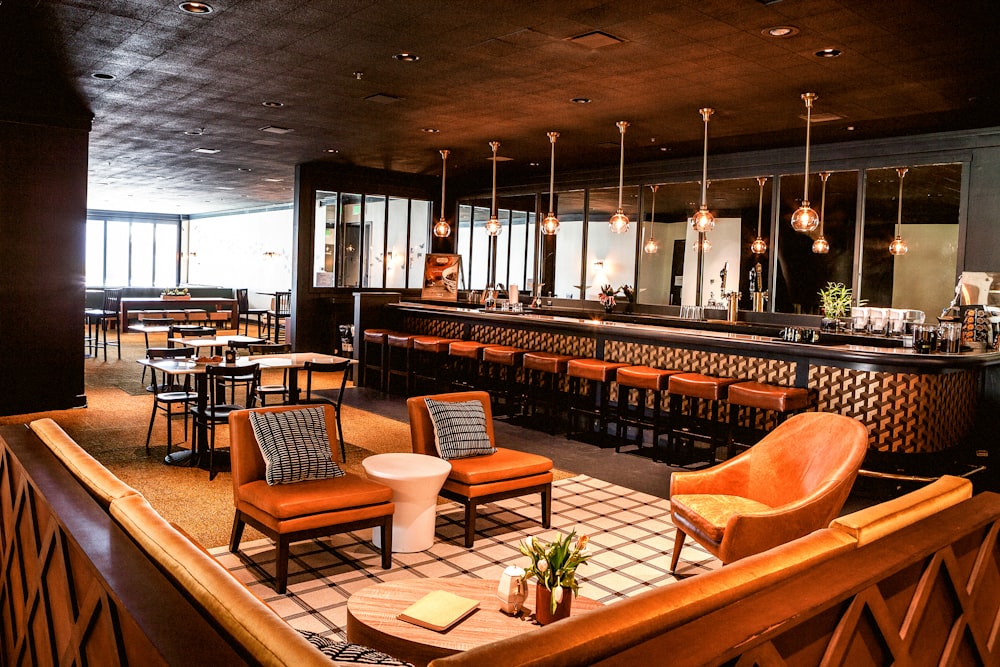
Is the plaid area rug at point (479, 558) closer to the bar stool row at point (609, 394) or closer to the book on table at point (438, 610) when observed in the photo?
the book on table at point (438, 610)

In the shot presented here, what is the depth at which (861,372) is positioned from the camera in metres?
5.88

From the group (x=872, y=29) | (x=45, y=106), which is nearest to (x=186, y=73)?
(x=45, y=106)

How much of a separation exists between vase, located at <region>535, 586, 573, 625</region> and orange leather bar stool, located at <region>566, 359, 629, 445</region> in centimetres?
461

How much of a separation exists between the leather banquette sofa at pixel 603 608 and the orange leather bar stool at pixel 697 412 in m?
3.71

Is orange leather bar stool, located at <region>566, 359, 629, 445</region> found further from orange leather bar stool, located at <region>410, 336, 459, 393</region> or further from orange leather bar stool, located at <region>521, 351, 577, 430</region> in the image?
orange leather bar stool, located at <region>410, 336, 459, 393</region>

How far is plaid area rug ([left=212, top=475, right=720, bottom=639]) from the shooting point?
360cm

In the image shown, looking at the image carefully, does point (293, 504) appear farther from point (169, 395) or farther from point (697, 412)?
point (697, 412)

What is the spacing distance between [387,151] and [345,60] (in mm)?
4628

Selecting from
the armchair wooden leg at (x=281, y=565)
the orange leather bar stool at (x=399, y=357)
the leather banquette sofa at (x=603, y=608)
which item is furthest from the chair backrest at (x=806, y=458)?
the orange leather bar stool at (x=399, y=357)

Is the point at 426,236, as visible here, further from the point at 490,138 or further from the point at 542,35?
the point at 542,35

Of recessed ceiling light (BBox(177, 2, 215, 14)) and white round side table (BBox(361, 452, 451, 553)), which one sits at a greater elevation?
recessed ceiling light (BBox(177, 2, 215, 14))

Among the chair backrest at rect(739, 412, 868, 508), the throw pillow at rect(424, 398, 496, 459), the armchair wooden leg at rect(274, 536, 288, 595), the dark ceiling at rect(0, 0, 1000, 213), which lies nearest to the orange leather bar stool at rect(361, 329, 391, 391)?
the dark ceiling at rect(0, 0, 1000, 213)

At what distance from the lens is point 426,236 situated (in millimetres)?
13719

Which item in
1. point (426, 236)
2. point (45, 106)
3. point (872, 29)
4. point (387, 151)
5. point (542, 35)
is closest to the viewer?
point (872, 29)
